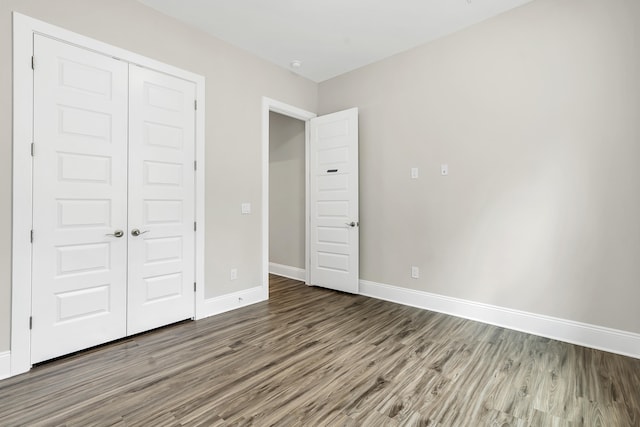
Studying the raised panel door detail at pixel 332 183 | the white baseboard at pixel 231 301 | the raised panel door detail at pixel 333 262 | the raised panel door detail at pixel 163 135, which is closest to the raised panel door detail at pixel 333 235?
the raised panel door detail at pixel 333 262

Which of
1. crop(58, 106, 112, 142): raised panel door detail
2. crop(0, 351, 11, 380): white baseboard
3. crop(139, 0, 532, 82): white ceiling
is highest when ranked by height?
crop(139, 0, 532, 82): white ceiling

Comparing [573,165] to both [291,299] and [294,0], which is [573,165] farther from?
[291,299]

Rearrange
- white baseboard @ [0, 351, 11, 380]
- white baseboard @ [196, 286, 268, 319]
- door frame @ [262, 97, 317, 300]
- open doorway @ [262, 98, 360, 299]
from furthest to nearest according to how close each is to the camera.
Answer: open doorway @ [262, 98, 360, 299] < door frame @ [262, 97, 317, 300] < white baseboard @ [196, 286, 268, 319] < white baseboard @ [0, 351, 11, 380]

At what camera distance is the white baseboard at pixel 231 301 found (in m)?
3.33

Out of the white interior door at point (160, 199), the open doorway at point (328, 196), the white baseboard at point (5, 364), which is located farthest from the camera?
the open doorway at point (328, 196)

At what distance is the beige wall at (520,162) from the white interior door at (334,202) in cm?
29

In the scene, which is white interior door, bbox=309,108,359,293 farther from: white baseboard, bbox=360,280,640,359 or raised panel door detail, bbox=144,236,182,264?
raised panel door detail, bbox=144,236,182,264

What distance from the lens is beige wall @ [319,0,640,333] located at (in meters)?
2.53

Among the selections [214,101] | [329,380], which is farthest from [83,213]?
[329,380]

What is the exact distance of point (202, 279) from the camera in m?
3.29

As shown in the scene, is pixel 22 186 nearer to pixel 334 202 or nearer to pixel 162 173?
pixel 162 173

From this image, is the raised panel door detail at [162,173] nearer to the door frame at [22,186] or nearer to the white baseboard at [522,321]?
the door frame at [22,186]

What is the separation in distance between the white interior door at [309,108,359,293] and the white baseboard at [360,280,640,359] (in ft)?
1.75

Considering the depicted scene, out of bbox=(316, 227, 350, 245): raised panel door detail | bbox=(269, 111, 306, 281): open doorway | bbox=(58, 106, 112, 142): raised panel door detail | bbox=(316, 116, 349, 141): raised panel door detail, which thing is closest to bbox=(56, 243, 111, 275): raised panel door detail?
bbox=(58, 106, 112, 142): raised panel door detail
